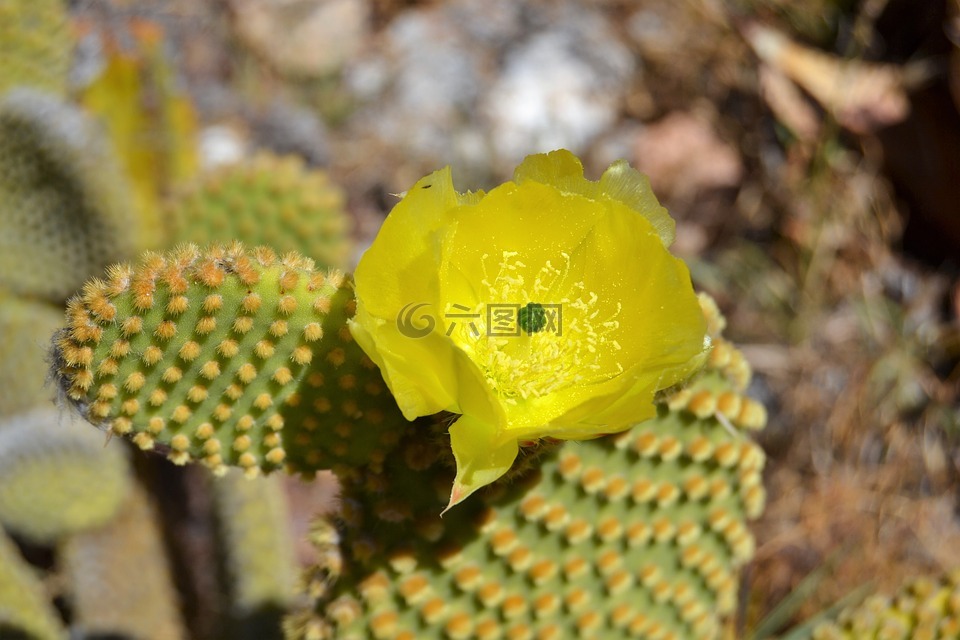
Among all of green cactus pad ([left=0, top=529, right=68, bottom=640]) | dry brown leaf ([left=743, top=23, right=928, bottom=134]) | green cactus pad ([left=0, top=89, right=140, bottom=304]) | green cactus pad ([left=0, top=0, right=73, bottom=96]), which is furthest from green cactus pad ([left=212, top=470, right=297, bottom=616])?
dry brown leaf ([left=743, top=23, right=928, bottom=134])

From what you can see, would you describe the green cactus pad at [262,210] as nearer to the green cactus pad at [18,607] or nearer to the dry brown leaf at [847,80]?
the green cactus pad at [18,607]

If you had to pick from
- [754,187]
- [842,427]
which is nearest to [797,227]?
[754,187]

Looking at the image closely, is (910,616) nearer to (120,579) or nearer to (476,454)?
(476,454)

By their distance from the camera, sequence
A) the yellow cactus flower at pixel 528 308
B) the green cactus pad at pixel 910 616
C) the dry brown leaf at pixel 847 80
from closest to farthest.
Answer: the yellow cactus flower at pixel 528 308, the green cactus pad at pixel 910 616, the dry brown leaf at pixel 847 80

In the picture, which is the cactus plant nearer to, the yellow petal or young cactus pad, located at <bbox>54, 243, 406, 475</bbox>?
young cactus pad, located at <bbox>54, 243, 406, 475</bbox>

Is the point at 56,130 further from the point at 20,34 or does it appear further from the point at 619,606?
the point at 619,606

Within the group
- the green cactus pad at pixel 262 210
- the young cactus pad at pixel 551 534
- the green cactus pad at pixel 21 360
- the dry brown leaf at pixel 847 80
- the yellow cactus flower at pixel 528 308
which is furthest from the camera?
the dry brown leaf at pixel 847 80

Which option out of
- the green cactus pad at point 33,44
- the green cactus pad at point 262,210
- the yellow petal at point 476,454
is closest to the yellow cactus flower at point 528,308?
the yellow petal at point 476,454

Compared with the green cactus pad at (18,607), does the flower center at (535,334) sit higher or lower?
higher
